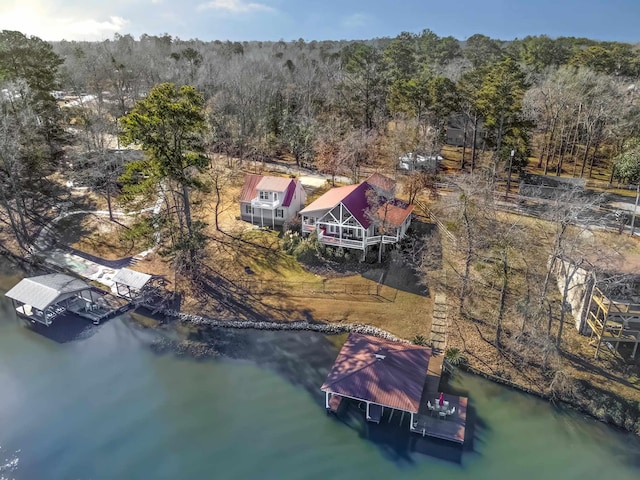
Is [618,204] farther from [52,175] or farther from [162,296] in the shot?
[52,175]

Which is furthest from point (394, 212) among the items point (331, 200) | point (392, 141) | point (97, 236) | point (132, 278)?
point (97, 236)

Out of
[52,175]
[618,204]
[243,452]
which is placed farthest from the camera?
[52,175]

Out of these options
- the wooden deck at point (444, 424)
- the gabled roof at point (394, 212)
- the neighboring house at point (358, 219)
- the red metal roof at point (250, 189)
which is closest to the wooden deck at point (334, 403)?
the wooden deck at point (444, 424)

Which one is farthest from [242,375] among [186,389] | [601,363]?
[601,363]

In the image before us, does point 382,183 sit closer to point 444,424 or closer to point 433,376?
point 433,376

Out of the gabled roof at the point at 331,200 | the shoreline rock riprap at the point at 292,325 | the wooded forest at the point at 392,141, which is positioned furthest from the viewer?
the gabled roof at the point at 331,200

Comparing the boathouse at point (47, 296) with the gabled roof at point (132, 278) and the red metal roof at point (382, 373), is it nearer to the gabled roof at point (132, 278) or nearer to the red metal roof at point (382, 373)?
the gabled roof at point (132, 278)
